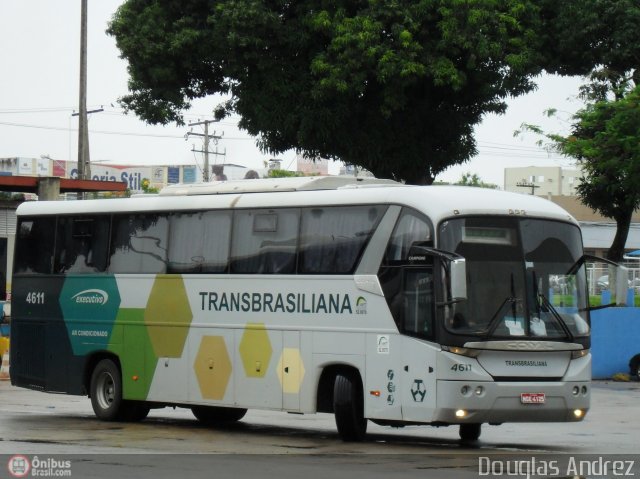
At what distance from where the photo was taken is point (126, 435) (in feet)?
56.1

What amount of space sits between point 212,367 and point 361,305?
9.72ft

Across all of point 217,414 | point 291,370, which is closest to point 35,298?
point 217,414

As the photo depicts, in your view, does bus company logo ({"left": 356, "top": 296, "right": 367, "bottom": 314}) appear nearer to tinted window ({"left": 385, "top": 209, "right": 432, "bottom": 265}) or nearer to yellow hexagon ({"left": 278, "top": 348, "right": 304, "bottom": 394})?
tinted window ({"left": 385, "top": 209, "right": 432, "bottom": 265})

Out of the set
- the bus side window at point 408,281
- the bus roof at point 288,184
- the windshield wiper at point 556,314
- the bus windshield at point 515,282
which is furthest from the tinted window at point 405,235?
the windshield wiper at point 556,314

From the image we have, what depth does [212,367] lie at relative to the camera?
60.2 ft

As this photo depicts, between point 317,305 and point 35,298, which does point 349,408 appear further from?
point 35,298

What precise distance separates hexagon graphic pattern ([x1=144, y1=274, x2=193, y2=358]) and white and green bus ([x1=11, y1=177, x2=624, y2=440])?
23 millimetres

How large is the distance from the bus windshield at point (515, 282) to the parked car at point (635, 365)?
550 inches

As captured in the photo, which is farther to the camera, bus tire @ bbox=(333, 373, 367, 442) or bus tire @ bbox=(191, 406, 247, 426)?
bus tire @ bbox=(191, 406, 247, 426)

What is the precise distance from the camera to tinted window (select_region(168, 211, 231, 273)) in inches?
721

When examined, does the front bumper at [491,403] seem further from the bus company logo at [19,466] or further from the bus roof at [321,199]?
the bus company logo at [19,466]

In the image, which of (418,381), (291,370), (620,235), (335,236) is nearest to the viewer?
(418,381)

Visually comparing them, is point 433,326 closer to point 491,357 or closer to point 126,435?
point 491,357

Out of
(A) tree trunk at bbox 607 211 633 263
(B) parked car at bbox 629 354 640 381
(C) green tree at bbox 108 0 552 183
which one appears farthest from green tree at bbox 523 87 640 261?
(B) parked car at bbox 629 354 640 381
